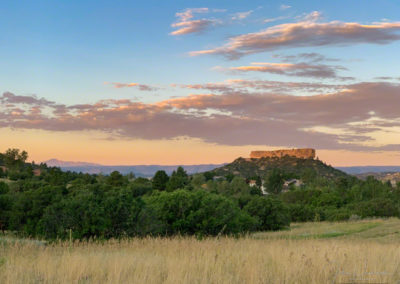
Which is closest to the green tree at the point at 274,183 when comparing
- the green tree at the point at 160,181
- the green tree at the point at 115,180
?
the green tree at the point at 160,181

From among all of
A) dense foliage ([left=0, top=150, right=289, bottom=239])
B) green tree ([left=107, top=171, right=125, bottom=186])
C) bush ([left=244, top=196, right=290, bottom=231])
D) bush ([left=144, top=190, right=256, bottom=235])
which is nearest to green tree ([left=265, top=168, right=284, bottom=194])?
green tree ([left=107, top=171, right=125, bottom=186])

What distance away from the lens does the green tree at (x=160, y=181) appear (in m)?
69.4

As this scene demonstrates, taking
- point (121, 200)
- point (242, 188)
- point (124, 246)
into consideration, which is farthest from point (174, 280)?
point (242, 188)

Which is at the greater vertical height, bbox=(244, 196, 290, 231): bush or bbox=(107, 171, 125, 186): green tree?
bbox=(107, 171, 125, 186): green tree

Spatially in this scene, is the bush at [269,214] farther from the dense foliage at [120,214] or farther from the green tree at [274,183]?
the green tree at [274,183]

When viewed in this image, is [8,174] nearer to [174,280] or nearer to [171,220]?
[171,220]

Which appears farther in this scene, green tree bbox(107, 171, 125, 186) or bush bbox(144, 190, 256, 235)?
green tree bbox(107, 171, 125, 186)

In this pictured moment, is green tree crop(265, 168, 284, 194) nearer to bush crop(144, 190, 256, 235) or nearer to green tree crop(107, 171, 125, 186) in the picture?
green tree crop(107, 171, 125, 186)

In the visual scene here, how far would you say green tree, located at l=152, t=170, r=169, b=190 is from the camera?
228 feet

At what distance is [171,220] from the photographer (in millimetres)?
27297

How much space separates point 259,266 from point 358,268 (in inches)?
64.1

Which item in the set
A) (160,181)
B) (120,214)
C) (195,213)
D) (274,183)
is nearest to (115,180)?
(160,181)

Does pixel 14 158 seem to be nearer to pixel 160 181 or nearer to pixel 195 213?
pixel 160 181

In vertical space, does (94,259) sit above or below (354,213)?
above
